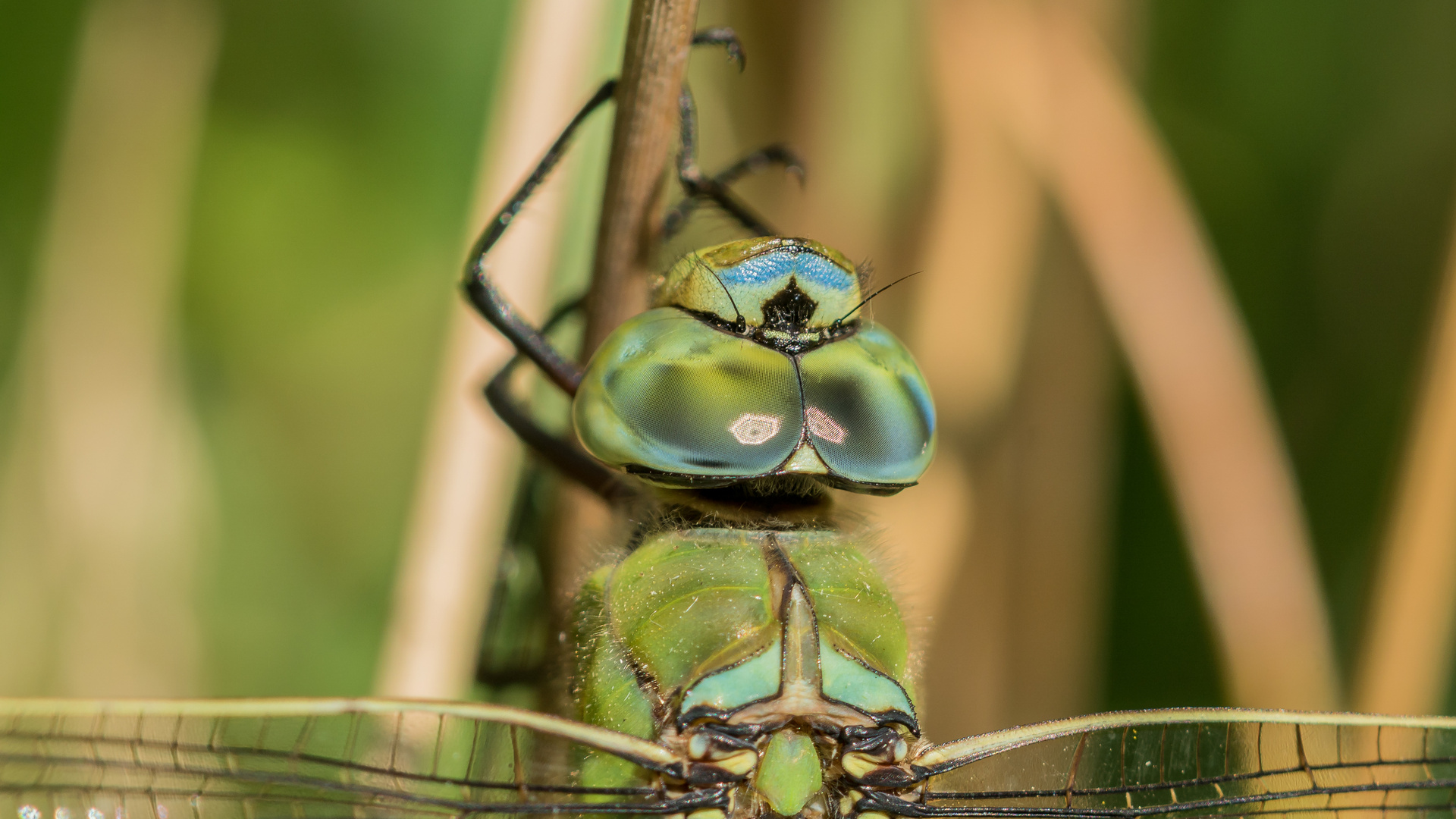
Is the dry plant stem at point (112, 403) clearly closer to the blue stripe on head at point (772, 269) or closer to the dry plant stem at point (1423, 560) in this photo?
the blue stripe on head at point (772, 269)

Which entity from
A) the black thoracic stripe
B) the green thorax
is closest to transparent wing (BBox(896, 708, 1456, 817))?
the black thoracic stripe

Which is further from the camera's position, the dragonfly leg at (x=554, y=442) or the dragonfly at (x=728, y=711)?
the dragonfly leg at (x=554, y=442)

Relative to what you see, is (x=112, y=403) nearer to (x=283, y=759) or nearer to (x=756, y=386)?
(x=283, y=759)

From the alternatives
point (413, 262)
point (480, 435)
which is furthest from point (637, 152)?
point (413, 262)

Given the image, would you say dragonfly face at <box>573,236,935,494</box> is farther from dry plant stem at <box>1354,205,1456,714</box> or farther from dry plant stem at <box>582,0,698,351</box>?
dry plant stem at <box>1354,205,1456,714</box>

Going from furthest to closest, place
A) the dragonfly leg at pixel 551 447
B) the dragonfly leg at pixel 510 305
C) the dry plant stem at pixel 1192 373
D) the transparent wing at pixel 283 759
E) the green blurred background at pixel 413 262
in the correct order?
the green blurred background at pixel 413 262
the dry plant stem at pixel 1192 373
the dragonfly leg at pixel 551 447
the dragonfly leg at pixel 510 305
the transparent wing at pixel 283 759

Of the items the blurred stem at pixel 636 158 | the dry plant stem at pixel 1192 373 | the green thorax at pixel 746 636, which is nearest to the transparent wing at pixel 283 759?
the green thorax at pixel 746 636

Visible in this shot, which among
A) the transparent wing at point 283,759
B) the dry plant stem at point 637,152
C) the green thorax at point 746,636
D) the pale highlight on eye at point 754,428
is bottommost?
the transparent wing at point 283,759
